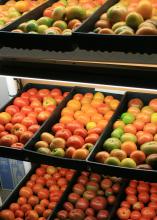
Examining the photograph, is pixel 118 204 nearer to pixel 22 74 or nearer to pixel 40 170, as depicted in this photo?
pixel 40 170

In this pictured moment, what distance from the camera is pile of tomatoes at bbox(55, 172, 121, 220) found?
2.17 metres

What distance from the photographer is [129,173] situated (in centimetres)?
168

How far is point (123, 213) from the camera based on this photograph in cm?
206

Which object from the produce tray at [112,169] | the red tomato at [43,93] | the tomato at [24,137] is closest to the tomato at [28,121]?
the tomato at [24,137]

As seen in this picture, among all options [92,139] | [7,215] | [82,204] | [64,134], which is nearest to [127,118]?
[92,139]

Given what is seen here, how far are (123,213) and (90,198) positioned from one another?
0.26 metres

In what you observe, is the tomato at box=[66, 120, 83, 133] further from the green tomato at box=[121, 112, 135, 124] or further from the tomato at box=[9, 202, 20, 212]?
the tomato at box=[9, 202, 20, 212]

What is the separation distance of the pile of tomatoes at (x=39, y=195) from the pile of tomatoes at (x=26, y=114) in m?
0.42

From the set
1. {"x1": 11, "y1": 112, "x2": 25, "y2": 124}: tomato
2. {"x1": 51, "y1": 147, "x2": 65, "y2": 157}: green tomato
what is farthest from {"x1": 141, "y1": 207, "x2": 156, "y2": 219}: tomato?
{"x1": 11, "y1": 112, "x2": 25, "y2": 124}: tomato

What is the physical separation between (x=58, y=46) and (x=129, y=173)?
596mm

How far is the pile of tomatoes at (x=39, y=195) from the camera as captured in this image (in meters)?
2.28

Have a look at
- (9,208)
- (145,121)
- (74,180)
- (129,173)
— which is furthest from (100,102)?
(9,208)

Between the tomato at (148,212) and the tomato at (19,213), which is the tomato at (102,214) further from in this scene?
the tomato at (19,213)

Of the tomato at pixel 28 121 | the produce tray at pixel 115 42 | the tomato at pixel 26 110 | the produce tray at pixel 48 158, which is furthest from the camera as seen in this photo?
the tomato at pixel 26 110
